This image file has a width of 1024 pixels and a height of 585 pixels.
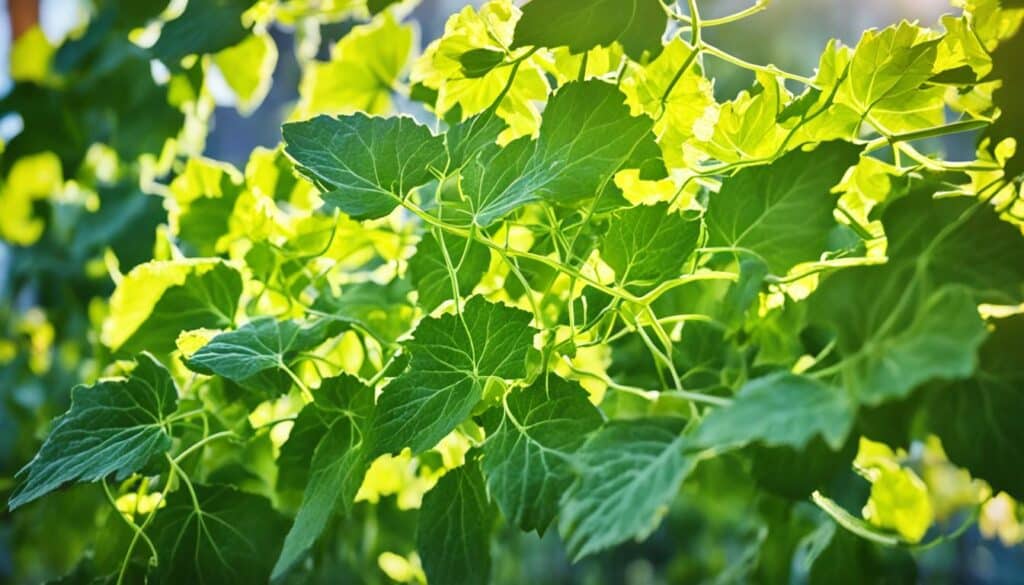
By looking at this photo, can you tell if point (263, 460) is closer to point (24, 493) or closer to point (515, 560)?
point (24, 493)

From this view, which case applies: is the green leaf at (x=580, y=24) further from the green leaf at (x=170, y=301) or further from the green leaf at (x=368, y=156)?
the green leaf at (x=170, y=301)

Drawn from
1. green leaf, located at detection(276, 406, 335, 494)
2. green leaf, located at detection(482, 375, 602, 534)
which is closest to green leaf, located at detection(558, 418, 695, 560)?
green leaf, located at detection(482, 375, 602, 534)

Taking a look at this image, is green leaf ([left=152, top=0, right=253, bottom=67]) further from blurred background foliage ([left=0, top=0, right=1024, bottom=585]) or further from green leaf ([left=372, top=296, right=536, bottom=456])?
green leaf ([left=372, top=296, right=536, bottom=456])

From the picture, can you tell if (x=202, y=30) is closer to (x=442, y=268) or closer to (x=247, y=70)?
(x=247, y=70)

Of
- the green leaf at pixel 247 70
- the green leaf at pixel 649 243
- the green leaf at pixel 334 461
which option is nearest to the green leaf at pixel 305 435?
the green leaf at pixel 334 461

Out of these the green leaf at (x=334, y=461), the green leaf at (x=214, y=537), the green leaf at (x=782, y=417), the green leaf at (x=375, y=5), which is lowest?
the green leaf at (x=214, y=537)

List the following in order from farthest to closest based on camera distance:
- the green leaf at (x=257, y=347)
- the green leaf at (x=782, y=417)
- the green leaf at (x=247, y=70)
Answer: the green leaf at (x=247, y=70) < the green leaf at (x=257, y=347) < the green leaf at (x=782, y=417)

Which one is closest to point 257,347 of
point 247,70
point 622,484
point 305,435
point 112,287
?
point 305,435
